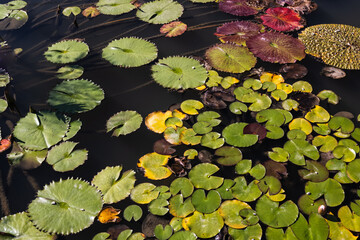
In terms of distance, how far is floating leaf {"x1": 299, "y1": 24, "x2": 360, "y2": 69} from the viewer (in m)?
3.61

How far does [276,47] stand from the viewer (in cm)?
374

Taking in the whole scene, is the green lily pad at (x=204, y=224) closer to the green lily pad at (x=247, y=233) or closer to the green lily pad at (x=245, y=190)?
the green lily pad at (x=247, y=233)

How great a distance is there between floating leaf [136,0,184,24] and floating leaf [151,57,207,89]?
3.34 ft

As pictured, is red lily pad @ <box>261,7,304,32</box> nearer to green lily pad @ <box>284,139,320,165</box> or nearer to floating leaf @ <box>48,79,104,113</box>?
green lily pad @ <box>284,139,320,165</box>

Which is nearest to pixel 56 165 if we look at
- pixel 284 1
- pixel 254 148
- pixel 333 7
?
pixel 254 148

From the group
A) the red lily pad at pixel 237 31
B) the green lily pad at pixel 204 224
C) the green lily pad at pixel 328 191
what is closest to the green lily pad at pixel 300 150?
the green lily pad at pixel 328 191

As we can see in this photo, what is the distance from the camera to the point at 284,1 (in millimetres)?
4562

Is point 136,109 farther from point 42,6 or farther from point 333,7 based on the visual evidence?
point 333,7

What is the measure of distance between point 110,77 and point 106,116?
67 centimetres

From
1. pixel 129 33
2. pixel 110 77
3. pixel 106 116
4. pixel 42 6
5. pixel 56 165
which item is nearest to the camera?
pixel 56 165

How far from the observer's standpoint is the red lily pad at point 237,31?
3.97 m

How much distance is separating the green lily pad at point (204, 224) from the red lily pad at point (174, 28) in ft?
8.70

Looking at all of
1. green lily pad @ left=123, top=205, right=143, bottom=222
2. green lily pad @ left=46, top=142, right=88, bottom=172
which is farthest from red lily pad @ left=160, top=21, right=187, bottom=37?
green lily pad @ left=123, top=205, right=143, bottom=222

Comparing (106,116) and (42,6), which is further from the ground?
(42,6)
